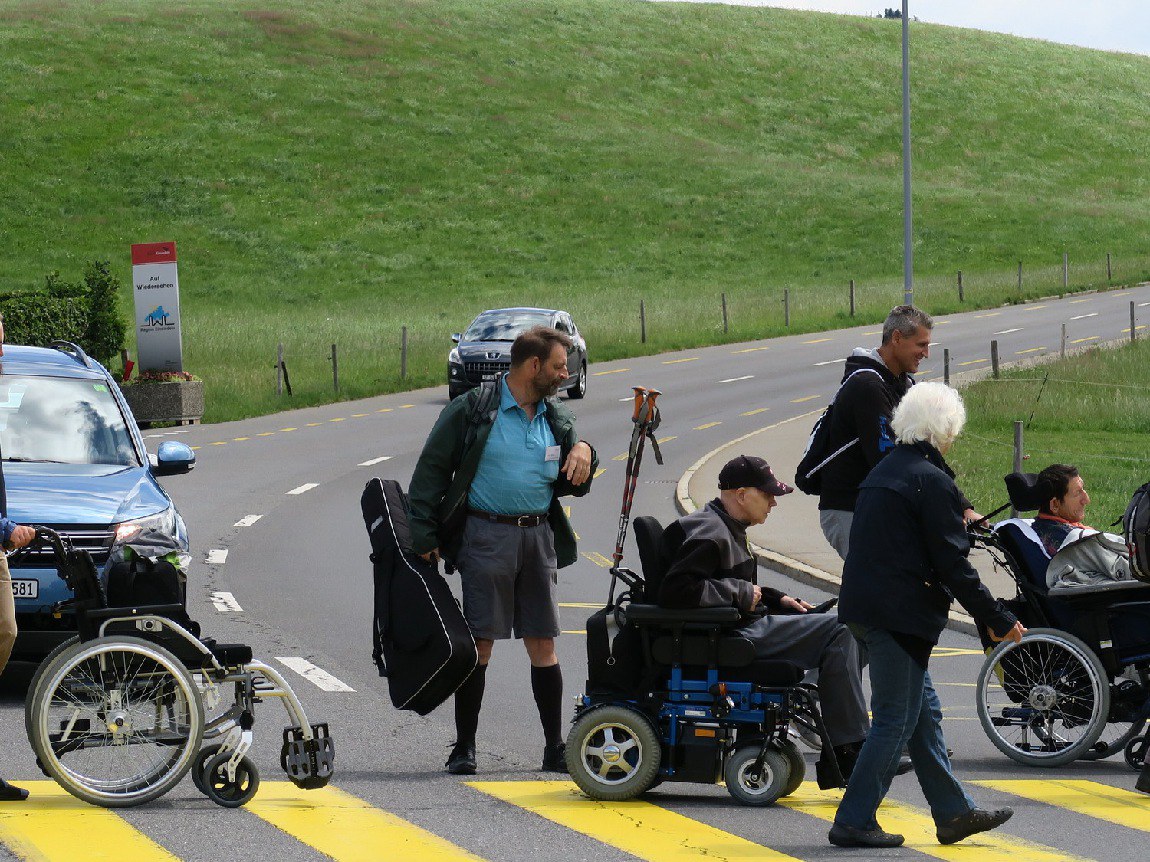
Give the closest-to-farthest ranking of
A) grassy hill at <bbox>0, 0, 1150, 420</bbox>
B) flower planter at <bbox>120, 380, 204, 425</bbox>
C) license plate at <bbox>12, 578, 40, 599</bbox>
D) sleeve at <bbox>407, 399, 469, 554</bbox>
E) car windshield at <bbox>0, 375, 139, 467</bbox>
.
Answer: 1. sleeve at <bbox>407, 399, 469, 554</bbox>
2. license plate at <bbox>12, 578, 40, 599</bbox>
3. car windshield at <bbox>0, 375, 139, 467</bbox>
4. flower planter at <bbox>120, 380, 204, 425</bbox>
5. grassy hill at <bbox>0, 0, 1150, 420</bbox>

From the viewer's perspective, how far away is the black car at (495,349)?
31.3 m

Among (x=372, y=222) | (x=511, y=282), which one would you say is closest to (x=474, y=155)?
(x=372, y=222)

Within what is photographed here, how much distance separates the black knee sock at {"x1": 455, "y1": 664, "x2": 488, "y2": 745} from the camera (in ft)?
26.8

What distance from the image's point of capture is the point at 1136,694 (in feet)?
28.9

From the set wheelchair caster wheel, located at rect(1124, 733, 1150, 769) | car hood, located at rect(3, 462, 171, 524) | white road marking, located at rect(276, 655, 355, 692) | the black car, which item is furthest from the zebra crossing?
the black car

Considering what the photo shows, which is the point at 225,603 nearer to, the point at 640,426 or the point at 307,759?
the point at 307,759

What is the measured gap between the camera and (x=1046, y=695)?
28.8 ft

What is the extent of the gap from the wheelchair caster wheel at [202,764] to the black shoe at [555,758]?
160 cm

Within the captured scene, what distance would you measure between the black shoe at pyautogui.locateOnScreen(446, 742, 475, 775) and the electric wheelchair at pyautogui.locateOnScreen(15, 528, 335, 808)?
0.84 m

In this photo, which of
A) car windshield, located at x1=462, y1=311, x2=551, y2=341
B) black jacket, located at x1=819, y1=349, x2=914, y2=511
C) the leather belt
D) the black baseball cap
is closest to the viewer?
the black baseball cap

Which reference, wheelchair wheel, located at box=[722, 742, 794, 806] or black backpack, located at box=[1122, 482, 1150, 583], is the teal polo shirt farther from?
black backpack, located at box=[1122, 482, 1150, 583]

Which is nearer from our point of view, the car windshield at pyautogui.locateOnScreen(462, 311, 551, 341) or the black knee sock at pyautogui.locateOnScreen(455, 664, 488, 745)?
the black knee sock at pyautogui.locateOnScreen(455, 664, 488, 745)

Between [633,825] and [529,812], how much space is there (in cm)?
46

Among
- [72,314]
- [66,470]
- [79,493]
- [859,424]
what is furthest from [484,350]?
[859,424]
